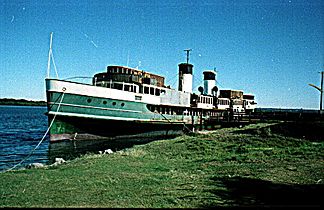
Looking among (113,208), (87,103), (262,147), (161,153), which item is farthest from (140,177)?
(87,103)

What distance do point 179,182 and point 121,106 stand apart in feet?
74.3

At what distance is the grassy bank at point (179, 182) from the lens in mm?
7305

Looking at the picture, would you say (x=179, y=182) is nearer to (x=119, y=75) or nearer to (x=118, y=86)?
(x=118, y=86)

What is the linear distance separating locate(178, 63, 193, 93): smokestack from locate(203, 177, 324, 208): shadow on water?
33.7 meters

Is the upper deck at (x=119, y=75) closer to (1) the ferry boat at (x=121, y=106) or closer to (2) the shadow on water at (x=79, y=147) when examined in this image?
(1) the ferry boat at (x=121, y=106)

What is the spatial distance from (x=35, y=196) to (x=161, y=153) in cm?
916

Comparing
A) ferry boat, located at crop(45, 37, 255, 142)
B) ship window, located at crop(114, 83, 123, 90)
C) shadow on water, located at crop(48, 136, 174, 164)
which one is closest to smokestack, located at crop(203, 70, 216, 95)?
ferry boat, located at crop(45, 37, 255, 142)

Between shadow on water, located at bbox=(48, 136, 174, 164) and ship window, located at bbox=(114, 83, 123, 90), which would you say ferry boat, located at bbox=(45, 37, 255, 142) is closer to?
ship window, located at bbox=(114, 83, 123, 90)

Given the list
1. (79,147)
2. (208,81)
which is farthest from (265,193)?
(208,81)

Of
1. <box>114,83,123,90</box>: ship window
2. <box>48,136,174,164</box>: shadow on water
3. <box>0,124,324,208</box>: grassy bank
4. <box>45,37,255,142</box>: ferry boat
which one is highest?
<box>114,83,123,90</box>: ship window

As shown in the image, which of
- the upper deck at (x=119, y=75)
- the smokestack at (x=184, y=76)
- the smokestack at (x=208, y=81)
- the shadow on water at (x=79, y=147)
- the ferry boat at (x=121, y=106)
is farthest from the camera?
the smokestack at (x=208, y=81)

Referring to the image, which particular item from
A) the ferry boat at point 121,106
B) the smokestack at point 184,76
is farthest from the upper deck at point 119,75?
the smokestack at point 184,76

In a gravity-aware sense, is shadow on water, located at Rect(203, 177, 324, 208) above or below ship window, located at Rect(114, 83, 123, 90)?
below

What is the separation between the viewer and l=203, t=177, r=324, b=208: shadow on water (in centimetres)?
A: 695
